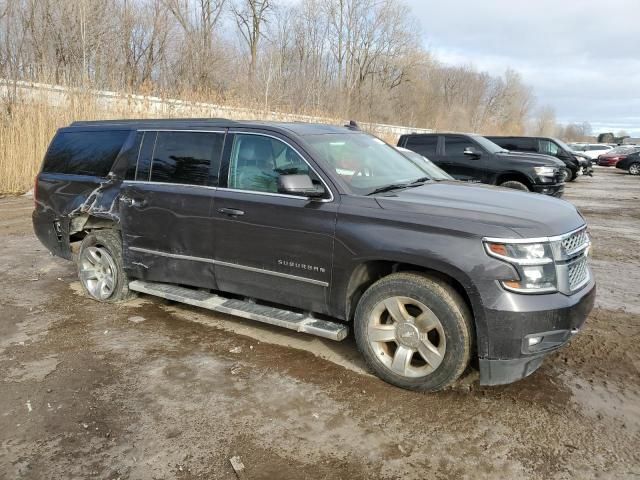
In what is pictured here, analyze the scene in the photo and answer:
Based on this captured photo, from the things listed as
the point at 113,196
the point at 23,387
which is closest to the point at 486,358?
the point at 23,387

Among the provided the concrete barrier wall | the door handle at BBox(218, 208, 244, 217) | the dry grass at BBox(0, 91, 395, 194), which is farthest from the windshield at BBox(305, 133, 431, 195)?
the dry grass at BBox(0, 91, 395, 194)

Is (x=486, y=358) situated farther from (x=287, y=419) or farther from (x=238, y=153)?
(x=238, y=153)

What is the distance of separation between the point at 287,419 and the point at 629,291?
15.4 ft

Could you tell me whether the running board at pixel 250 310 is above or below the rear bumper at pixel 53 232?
below

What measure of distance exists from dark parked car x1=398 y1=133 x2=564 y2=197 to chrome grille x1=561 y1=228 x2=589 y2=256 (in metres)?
7.49

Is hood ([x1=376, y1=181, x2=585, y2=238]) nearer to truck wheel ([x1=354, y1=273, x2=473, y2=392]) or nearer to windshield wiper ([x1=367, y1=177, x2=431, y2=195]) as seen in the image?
windshield wiper ([x1=367, y1=177, x2=431, y2=195])

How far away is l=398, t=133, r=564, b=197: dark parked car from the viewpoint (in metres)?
11.2

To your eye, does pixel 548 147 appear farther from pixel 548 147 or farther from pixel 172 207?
pixel 172 207

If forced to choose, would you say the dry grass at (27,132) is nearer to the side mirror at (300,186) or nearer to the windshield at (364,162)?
the windshield at (364,162)

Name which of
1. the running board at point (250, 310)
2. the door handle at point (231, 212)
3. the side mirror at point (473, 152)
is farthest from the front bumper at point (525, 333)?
the side mirror at point (473, 152)

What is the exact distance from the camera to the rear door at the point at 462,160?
11.8 m

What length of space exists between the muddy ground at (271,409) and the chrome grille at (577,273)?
0.78m

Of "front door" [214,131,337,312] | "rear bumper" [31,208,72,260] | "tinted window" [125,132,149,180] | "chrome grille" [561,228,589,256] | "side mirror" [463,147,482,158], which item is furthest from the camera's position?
"side mirror" [463,147,482,158]

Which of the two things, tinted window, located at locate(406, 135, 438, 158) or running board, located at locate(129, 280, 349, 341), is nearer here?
running board, located at locate(129, 280, 349, 341)
